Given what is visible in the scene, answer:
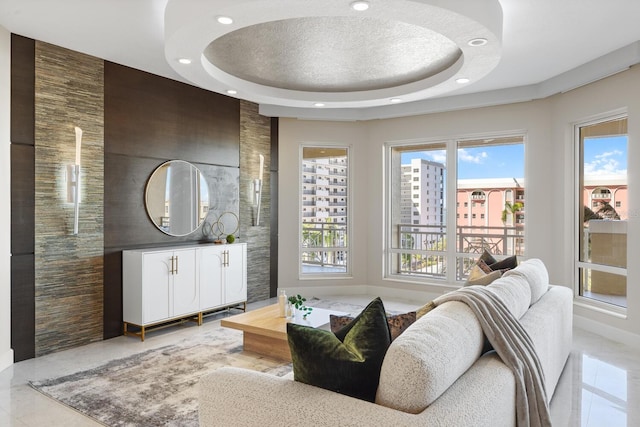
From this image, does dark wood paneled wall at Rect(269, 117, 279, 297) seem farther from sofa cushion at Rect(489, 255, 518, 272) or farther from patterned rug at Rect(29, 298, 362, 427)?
sofa cushion at Rect(489, 255, 518, 272)

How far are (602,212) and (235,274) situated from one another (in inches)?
163

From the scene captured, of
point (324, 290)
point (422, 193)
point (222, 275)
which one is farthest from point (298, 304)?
point (422, 193)

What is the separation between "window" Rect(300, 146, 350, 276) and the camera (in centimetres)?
659

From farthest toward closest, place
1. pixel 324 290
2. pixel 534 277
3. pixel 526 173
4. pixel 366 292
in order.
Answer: pixel 366 292
pixel 324 290
pixel 526 173
pixel 534 277

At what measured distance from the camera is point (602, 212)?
470 centimetres

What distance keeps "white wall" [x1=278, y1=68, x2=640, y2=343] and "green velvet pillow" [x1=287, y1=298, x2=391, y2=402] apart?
12.4ft

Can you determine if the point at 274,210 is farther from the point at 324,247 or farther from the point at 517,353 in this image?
the point at 517,353

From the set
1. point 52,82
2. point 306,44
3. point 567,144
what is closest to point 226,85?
point 306,44

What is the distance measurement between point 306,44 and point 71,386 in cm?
323

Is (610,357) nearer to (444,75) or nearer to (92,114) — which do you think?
(444,75)

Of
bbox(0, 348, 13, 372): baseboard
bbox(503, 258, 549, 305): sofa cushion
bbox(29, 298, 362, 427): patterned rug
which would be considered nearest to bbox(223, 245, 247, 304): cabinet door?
bbox(29, 298, 362, 427): patterned rug

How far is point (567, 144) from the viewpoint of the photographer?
16.6ft

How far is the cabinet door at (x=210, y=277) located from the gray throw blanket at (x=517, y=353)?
3.32m

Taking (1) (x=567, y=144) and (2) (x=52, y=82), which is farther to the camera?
(1) (x=567, y=144)
